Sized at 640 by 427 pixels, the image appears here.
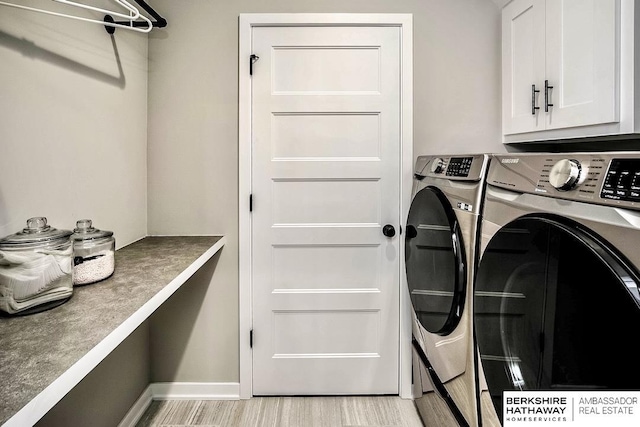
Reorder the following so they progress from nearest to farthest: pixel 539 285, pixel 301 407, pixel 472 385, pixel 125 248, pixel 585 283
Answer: pixel 585 283 → pixel 539 285 → pixel 472 385 → pixel 125 248 → pixel 301 407

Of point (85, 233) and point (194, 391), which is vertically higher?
point (85, 233)

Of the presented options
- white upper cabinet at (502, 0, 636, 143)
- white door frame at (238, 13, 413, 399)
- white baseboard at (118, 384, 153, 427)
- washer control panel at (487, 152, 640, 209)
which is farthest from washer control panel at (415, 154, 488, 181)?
white baseboard at (118, 384, 153, 427)

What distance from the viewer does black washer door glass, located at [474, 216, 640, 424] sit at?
73cm

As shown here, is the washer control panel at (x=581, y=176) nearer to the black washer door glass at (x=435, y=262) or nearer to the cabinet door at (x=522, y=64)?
the black washer door glass at (x=435, y=262)

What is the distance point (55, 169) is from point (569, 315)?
64.2 inches

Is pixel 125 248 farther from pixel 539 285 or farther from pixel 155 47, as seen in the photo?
pixel 539 285

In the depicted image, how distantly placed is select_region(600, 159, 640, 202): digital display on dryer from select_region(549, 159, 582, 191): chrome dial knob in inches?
3.0

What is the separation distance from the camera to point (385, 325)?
7.34ft

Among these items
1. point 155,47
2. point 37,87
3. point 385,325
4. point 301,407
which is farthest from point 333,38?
point 301,407

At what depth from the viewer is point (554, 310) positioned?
35.1 inches

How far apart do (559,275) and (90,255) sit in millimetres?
1296

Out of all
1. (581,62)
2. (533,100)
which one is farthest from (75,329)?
(533,100)

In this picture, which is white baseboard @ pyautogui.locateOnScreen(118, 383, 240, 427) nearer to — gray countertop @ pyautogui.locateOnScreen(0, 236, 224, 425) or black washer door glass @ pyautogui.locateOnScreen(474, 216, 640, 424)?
gray countertop @ pyautogui.locateOnScreen(0, 236, 224, 425)

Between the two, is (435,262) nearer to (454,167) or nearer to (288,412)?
(454,167)
